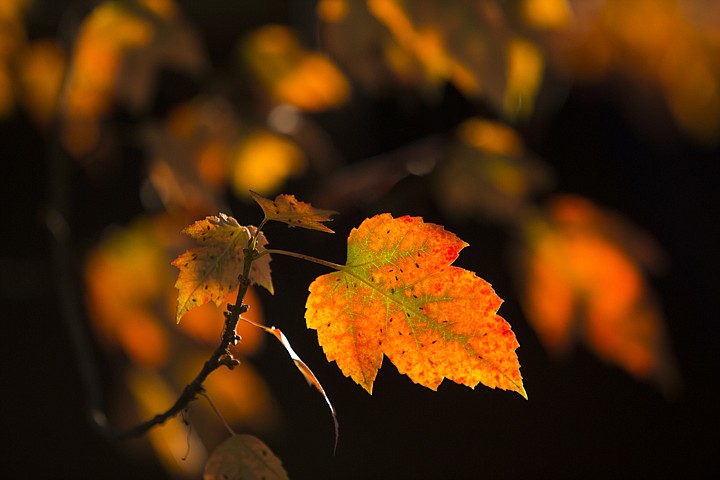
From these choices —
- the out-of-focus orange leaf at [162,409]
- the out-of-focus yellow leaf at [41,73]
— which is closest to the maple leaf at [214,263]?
the out-of-focus orange leaf at [162,409]

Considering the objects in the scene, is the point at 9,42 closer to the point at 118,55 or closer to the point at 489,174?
the point at 118,55

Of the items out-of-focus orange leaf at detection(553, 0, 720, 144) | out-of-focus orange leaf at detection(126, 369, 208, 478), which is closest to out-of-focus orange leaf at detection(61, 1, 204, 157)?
out-of-focus orange leaf at detection(126, 369, 208, 478)

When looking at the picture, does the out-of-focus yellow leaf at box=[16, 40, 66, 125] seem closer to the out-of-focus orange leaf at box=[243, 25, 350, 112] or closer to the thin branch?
the out-of-focus orange leaf at box=[243, 25, 350, 112]

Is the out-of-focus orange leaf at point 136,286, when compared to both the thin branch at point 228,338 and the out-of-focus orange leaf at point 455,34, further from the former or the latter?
the thin branch at point 228,338

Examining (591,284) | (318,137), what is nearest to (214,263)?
(591,284)

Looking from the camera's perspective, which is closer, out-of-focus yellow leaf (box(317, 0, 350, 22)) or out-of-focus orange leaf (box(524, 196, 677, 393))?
out-of-focus yellow leaf (box(317, 0, 350, 22))

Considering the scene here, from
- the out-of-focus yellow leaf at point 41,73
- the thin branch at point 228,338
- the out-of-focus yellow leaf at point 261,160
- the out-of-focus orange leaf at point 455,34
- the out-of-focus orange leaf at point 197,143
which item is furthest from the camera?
the out-of-focus yellow leaf at point 41,73
